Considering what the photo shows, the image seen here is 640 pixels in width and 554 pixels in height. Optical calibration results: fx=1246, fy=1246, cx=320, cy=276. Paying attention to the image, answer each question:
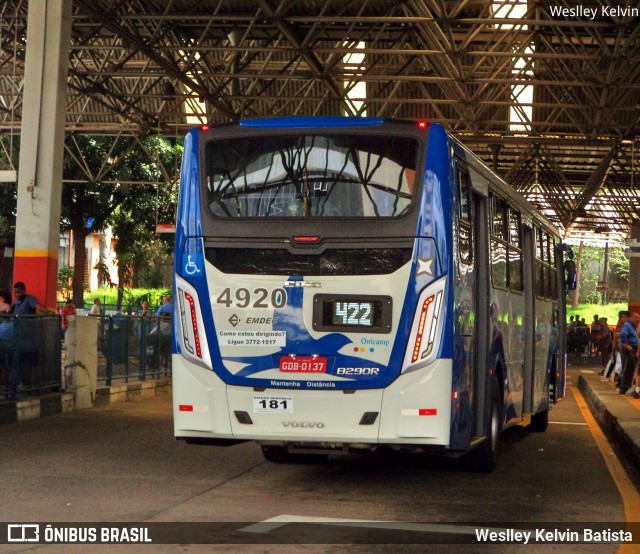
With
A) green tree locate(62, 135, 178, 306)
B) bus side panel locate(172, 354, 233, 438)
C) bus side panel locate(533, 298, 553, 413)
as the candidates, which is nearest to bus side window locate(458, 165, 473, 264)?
bus side panel locate(172, 354, 233, 438)

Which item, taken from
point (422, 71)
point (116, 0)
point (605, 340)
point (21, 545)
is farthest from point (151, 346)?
point (605, 340)

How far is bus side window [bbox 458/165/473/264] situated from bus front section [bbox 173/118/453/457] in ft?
1.83

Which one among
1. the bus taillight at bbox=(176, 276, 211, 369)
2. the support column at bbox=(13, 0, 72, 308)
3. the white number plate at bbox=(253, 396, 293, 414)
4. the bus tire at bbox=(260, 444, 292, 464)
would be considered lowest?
the bus tire at bbox=(260, 444, 292, 464)

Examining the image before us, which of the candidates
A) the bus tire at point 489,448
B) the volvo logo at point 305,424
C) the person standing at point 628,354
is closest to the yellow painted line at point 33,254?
the bus tire at point 489,448

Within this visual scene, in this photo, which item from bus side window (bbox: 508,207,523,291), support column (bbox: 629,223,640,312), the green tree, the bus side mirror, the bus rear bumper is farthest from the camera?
support column (bbox: 629,223,640,312)

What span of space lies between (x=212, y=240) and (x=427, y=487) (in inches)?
120

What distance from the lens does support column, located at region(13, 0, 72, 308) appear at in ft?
69.8

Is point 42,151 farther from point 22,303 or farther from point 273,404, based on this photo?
point 273,404

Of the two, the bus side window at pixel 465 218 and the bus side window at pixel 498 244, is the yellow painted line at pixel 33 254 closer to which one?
the bus side window at pixel 498 244

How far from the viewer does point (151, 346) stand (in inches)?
957

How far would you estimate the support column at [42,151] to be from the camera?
838 inches

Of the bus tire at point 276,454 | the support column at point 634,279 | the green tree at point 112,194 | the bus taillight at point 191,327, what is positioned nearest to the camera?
the bus taillight at point 191,327

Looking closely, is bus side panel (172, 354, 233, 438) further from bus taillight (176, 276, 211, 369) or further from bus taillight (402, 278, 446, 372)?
bus taillight (402, 278, 446, 372)

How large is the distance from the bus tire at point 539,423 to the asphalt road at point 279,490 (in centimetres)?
223
